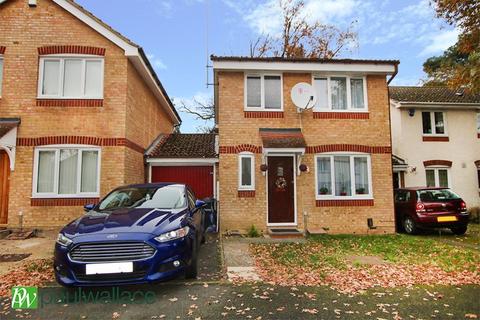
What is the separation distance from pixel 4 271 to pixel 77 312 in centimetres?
289

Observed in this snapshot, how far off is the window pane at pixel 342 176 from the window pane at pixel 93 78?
26.7 ft

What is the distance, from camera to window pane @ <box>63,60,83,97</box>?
9.95m

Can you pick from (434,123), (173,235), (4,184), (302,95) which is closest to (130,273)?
(173,235)

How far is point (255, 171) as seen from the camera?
10125mm

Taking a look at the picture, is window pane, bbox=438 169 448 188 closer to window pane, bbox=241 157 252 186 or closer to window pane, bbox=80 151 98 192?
window pane, bbox=241 157 252 186

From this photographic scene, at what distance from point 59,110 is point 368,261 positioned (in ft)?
32.1

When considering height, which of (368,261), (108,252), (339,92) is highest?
(339,92)

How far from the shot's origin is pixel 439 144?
1503 cm

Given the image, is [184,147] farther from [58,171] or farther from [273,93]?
[58,171]

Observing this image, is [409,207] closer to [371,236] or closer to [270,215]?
[371,236]

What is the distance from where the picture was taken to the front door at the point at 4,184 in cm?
965

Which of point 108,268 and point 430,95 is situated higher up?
point 430,95

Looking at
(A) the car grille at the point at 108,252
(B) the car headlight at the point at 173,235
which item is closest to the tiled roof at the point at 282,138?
(B) the car headlight at the point at 173,235

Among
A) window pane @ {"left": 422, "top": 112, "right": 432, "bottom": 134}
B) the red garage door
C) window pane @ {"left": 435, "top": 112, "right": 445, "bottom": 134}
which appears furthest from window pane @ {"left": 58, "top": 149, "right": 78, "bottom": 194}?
window pane @ {"left": 435, "top": 112, "right": 445, "bottom": 134}
